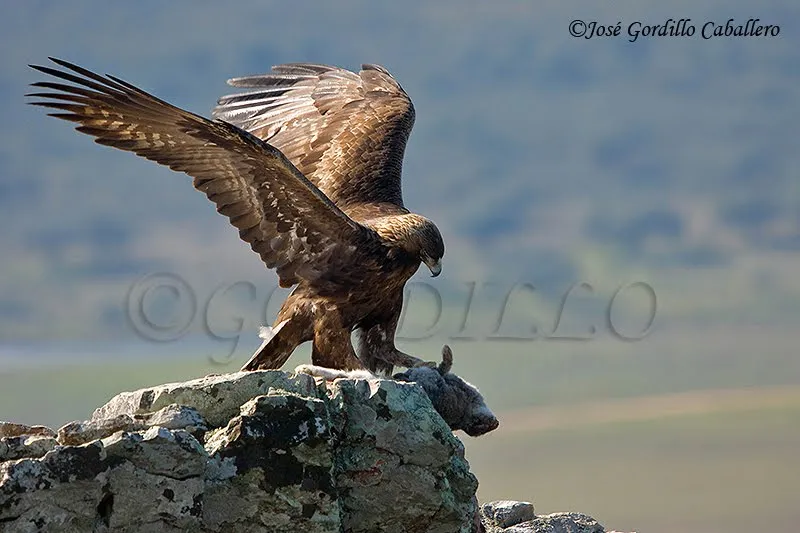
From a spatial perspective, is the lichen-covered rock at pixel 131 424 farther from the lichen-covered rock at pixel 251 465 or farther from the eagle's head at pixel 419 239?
the eagle's head at pixel 419 239

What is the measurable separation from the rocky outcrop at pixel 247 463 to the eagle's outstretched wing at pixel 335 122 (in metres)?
3.85

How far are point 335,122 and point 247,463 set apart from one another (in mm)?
5734

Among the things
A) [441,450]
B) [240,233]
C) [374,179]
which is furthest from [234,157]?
[441,450]

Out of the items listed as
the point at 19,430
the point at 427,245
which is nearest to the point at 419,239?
the point at 427,245

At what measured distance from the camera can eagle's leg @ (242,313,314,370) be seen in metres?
9.89

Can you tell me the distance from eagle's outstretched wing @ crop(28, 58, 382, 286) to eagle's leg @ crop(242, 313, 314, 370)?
15.3 inches

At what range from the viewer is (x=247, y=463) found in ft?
24.4

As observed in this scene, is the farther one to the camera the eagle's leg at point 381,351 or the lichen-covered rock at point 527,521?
the eagle's leg at point 381,351

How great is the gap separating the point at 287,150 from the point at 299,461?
5427mm

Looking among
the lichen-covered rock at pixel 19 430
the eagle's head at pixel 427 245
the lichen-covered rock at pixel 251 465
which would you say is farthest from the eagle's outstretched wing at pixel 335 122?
the lichen-covered rock at pixel 19 430

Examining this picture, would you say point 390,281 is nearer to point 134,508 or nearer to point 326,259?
point 326,259

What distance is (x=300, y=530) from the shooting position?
754 centimetres

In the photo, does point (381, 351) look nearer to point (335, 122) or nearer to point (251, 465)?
point (251, 465)

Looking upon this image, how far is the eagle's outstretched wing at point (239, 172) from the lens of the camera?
9.32 metres
